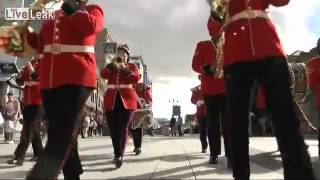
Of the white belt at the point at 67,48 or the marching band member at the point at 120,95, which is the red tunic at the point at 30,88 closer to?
the marching band member at the point at 120,95

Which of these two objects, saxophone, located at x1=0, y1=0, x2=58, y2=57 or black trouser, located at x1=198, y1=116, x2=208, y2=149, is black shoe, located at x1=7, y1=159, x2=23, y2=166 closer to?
saxophone, located at x1=0, y1=0, x2=58, y2=57

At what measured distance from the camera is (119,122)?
8.94 meters

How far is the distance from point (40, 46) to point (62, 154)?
129cm

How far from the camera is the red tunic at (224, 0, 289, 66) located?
4.71 m

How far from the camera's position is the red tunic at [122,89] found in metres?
9.07

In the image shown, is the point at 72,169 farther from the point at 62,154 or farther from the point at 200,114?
the point at 200,114

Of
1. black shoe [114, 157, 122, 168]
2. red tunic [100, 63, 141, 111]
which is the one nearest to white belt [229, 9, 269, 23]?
black shoe [114, 157, 122, 168]

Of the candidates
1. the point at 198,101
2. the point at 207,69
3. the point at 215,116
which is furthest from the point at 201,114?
the point at 207,69

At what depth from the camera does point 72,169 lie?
5.35 metres

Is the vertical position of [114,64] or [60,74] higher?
[114,64]

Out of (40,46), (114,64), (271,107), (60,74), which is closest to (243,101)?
(271,107)

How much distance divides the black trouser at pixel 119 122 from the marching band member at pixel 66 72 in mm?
3772

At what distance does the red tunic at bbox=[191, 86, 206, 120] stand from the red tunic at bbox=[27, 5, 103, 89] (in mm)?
7359

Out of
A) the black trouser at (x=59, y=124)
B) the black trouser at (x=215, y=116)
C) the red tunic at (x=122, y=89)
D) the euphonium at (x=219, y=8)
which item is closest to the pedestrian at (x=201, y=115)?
the red tunic at (x=122, y=89)
